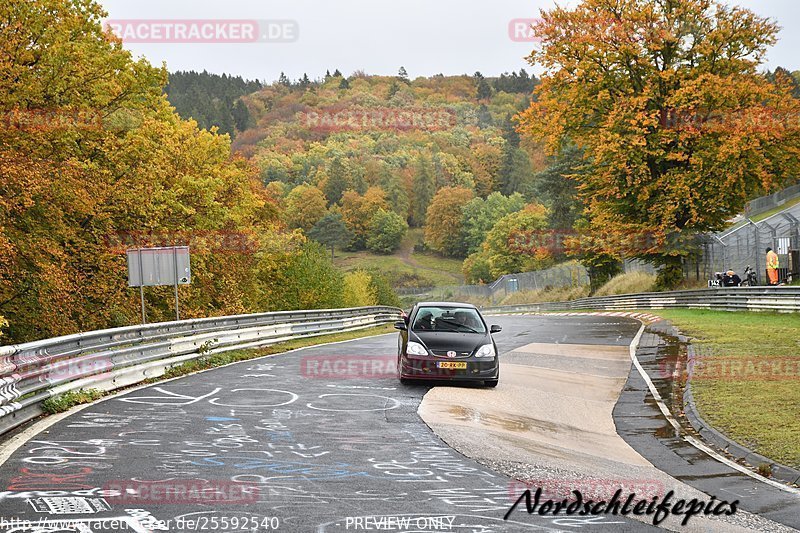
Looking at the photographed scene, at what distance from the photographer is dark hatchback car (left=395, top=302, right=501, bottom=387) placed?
1540 cm

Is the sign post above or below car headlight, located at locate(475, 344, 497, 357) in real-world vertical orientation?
above

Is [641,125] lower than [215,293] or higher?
higher

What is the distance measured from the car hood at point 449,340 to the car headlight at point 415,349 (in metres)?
0.09

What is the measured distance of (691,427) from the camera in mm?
12516

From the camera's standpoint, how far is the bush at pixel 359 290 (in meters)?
90.6

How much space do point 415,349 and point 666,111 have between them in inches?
1213

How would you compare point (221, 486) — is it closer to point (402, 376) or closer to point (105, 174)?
point (402, 376)

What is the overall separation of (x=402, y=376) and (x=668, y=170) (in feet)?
101

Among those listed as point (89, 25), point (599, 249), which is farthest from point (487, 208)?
point (89, 25)

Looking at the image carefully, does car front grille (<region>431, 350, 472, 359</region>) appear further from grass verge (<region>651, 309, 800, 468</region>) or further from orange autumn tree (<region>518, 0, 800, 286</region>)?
orange autumn tree (<region>518, 0, 800, 286</region>)
